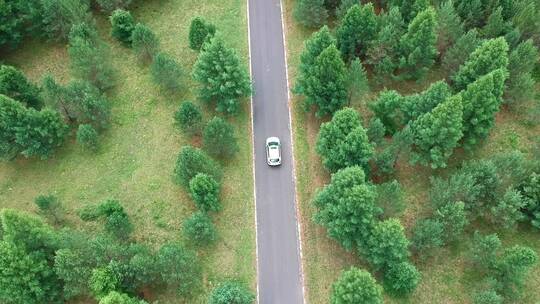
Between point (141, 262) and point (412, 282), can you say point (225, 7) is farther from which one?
point (412, 282)

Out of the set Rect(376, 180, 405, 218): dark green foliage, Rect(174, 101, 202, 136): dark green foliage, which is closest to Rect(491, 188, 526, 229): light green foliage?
Rect(376, 180, 405, 218): dark green foliage

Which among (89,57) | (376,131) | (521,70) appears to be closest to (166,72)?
(89,57)

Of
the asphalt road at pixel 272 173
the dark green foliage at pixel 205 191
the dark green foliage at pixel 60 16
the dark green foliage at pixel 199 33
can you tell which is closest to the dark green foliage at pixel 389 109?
the asphalt road at pixel 272 173

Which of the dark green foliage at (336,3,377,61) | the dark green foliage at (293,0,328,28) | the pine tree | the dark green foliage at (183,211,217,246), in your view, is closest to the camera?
the dark green foliage at (183,211,217,246)

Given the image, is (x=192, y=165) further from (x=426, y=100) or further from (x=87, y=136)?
(x=426, y=100)

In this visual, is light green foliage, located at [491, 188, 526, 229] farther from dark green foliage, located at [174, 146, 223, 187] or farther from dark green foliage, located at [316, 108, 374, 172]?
dark green foliage, located at [174, 146, 223, 187]

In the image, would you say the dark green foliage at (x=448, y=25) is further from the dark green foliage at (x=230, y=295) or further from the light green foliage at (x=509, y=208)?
the dark green foliage at (x=230, y=295)
